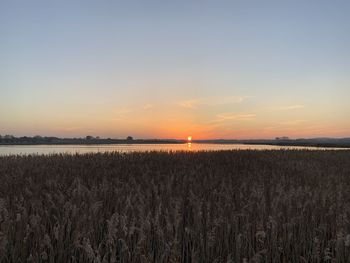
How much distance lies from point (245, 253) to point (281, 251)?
0.49 meters

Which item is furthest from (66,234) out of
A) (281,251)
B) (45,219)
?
(281,251)

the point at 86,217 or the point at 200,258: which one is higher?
the point at 86,217

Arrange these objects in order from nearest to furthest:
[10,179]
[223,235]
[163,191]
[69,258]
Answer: [69,258], [223,235], [163,191], [10,179]

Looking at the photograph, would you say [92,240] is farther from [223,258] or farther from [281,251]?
[281,251]

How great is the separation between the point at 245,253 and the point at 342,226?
69.8 inches

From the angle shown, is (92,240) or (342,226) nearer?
(92,240)

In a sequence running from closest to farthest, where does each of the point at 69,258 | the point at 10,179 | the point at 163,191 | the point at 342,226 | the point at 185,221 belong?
1. the point at 69,258
2. the point at 342,226
3. the point at 185,221
4. the point at 163,191
5. the point at 10,179

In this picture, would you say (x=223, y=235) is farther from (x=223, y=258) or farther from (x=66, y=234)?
(x=66, y=234)

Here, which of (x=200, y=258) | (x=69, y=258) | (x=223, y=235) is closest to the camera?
(x=69, y=258)

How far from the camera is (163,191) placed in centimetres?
778

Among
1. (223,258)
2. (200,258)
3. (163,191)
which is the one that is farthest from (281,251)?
(163,191)

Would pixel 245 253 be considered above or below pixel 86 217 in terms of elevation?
below

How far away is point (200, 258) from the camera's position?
4668 millimetres

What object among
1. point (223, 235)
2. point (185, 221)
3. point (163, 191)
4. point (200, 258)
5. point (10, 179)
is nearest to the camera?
point (200, 258)
